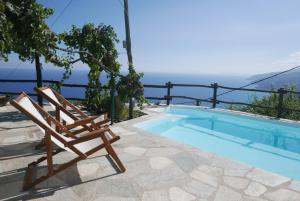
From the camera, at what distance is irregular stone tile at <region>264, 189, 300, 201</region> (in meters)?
→ 3.25

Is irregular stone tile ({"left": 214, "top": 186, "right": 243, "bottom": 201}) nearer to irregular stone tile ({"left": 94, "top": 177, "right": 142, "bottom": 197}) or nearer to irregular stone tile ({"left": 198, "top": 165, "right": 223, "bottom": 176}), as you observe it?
irregular stone tile ({"left": 198, "top": 165, "right": 223, "bottom": 176})

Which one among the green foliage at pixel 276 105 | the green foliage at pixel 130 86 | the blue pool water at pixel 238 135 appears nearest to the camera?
the blue pool water at pixel 238 135

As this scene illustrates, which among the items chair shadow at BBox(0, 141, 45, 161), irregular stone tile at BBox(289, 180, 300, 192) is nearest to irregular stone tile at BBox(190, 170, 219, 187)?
irregular stone tile at BBox(289, 180, 300, 192)

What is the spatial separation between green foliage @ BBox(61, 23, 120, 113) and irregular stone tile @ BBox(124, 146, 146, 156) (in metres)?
3.09

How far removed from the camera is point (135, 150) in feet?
15.3

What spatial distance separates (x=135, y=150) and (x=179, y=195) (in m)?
1.57

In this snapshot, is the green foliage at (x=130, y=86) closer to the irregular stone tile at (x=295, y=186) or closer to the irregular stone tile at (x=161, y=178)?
the irregular stone tile at (x=161, y=178)

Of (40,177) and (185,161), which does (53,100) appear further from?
(185,161)

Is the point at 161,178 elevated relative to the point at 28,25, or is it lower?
lower

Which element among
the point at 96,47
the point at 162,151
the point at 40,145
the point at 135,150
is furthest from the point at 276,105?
the point at 40,145

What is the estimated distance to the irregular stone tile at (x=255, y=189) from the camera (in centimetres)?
334

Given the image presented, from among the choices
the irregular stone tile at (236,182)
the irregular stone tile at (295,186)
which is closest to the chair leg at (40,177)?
the irregular stone tile at (236,182)

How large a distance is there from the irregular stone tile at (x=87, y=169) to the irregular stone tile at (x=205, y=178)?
1.36m

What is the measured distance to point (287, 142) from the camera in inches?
264
